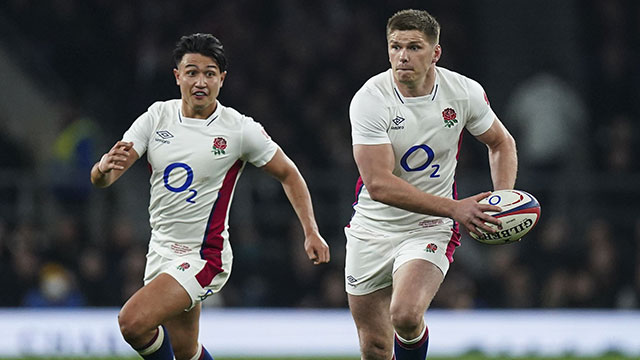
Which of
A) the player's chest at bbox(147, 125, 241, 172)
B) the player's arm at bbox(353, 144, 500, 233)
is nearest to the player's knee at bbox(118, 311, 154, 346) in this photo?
the player's chest at bbox(147, 125, 241, 172)

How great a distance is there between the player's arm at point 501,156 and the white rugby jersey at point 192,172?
4.51 feet

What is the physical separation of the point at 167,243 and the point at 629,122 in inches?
350

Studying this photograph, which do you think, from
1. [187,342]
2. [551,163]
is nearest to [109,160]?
[187,342]

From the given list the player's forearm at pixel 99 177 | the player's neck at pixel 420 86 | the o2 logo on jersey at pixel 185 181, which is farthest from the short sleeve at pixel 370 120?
the player's forearm at pixel 99 177

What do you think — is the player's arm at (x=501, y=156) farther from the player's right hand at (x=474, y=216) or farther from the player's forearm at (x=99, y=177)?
the player's forearm at (x=99, y=177)

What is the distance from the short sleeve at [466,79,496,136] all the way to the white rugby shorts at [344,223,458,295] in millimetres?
616

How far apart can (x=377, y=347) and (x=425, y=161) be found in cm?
114

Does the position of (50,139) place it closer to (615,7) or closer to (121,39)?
(121,39)

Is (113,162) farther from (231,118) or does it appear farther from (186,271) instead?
(231,118)

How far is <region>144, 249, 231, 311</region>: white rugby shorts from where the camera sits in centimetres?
689

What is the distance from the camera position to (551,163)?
45.1ft

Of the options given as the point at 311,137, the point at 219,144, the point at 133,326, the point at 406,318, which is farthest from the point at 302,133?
the point at 406,318

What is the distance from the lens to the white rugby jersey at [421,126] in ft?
22.1

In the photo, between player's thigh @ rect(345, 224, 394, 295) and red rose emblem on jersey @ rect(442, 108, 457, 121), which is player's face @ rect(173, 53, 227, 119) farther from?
red rose emblem on jersey @ rect(442, 108, 457, 121)
